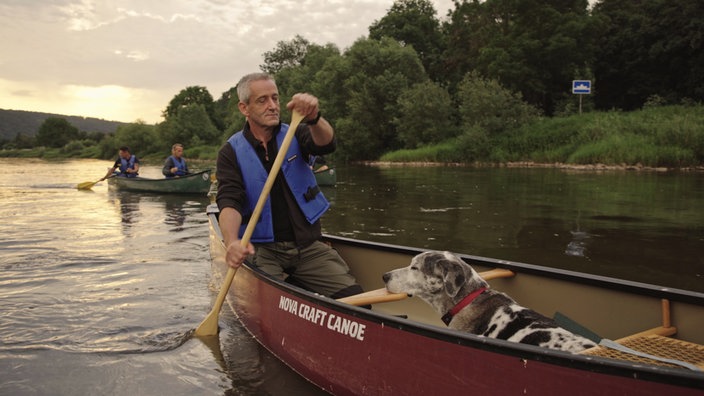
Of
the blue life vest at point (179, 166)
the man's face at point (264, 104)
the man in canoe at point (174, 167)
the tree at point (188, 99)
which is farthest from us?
the tree at point (188, 99)

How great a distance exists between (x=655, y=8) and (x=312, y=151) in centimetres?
3934

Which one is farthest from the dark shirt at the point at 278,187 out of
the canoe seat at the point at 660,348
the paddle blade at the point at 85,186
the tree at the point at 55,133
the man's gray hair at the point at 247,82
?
the tree at the point at 55,133

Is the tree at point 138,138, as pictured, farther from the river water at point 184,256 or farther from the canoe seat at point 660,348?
the canoe seat at point 660,348

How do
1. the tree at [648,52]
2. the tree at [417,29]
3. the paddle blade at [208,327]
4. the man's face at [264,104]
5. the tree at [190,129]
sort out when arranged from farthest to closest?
the tree at [190,129] < the tree at [417,29] < the tree at [648,52] < the paddle blade at [208,327] < the man's face at [264,104]

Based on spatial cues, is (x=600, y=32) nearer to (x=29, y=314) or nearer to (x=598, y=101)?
(x=598, y=101)

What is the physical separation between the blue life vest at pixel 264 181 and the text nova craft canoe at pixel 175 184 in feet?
42.3

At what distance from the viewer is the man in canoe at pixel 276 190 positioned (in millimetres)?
4340

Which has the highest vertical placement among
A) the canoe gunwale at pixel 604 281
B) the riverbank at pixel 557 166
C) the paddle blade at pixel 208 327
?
the riverbank at pixel 557 166

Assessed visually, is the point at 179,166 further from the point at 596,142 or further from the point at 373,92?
the point at 373,92

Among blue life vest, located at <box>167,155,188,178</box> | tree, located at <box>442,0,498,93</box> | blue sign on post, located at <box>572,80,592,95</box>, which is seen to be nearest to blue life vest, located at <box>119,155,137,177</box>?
blue life vest, located at <box>167,155,188,178</box>

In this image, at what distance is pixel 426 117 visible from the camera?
38.2 meters

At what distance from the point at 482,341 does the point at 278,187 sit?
2.32m

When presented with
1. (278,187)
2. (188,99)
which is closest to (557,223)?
(278,187)

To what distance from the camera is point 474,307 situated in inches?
137
